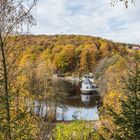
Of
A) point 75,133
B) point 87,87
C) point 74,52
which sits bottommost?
point 87,87

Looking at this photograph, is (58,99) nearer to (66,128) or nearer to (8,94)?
(66,128)

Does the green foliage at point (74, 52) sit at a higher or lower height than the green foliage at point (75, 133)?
higher

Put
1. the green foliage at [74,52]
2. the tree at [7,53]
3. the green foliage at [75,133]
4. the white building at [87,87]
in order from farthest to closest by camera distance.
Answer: the green foliage at [74,52]
the white building at [87,87]
the green foliage at [75,133]
the tree at [7,53]

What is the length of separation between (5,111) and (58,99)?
4096 cm

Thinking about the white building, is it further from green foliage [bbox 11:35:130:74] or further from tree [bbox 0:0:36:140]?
tree [bbox 0:0:36:140]

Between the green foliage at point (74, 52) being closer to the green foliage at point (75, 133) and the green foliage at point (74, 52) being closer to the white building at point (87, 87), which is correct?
the white building at point (87, 87)

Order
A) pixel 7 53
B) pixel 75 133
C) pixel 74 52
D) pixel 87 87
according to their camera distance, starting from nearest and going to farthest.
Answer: pixel 7 53, pixel 75 133, pixel 87 87, pixel 74 52

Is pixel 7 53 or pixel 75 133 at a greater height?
pixel 7 53

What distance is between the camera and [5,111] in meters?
9.97

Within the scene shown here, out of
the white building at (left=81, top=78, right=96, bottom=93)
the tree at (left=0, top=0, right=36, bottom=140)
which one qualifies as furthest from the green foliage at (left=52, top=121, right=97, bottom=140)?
the white building at (left=81, top=78, right=96, bottom=93)

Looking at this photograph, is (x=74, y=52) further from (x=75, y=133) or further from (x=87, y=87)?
(x=75, y=133)


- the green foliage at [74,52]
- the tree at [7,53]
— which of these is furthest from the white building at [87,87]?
the tree at [7,53]

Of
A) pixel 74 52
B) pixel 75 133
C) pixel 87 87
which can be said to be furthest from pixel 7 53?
pixel 74 52

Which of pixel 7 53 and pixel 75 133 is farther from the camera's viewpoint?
pixel 75 133
